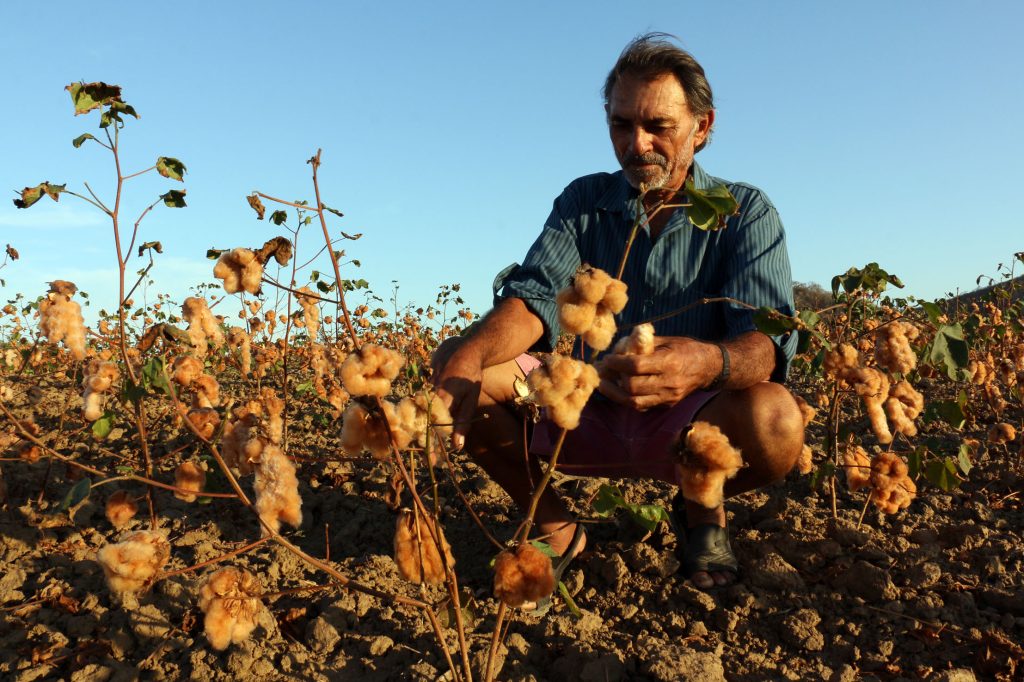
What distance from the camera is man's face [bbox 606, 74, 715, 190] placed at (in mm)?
2607

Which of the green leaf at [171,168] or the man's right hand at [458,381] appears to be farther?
the green leaf at [171,168]

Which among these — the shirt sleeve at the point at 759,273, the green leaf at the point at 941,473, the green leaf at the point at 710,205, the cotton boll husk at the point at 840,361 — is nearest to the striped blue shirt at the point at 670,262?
the shirt sleeve at the point at 759,273

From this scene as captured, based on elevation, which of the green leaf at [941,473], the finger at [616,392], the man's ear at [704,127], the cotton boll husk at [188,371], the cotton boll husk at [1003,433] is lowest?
the green leaf at [941,473]

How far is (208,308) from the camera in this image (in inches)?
69.9

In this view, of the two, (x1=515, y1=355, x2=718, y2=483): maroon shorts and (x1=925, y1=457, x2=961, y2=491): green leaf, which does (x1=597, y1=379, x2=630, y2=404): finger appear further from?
(x1=925, y1=457, x2=961, y2=491): green leaf

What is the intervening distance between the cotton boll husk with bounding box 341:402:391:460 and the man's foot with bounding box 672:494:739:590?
145 centimetres

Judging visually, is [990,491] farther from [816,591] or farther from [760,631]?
[760,631]

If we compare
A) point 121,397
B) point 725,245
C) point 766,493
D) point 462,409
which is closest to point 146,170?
point 121,397

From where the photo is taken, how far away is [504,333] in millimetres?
2273

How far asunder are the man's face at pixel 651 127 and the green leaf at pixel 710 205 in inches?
51.7

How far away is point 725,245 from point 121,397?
2.01 meters

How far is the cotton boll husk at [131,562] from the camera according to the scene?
1346mm

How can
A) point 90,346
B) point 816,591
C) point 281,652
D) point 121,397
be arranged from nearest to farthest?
point 281,652 → point 121,397 → point 816,591 → point 90,346

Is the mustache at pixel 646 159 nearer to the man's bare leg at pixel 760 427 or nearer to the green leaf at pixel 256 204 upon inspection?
the man's bare leg at pixel 760 427
